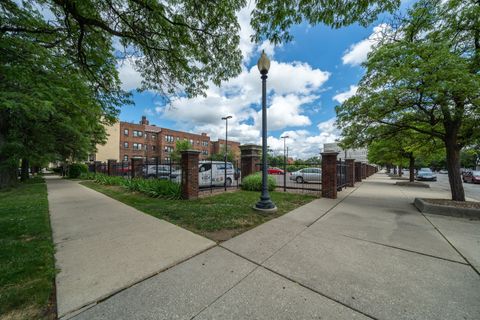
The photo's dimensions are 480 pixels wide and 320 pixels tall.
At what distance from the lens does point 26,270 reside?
8.84ft

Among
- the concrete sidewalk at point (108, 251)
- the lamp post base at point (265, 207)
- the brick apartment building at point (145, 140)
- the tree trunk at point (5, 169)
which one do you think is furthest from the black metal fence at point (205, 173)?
the brick apartment building at point (145, 140)

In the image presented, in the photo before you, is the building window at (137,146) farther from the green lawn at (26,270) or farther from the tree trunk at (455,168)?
the tree trunk at (455,168)

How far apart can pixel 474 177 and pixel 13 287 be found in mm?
32167

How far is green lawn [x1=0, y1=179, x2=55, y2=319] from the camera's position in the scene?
203 centimetres

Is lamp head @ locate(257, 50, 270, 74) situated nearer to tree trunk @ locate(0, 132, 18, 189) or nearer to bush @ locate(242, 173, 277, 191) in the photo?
bush @ locate(242, 173, 277, 191)

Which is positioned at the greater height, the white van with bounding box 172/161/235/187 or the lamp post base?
the white van with bounding box 172/161/235/187

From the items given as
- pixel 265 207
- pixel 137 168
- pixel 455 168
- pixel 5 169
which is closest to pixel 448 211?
pixel 455 168

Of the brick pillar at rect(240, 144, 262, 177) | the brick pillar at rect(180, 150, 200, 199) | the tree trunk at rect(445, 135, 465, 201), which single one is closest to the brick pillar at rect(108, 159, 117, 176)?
the brick pillar at rect(240, 144, 262, 177)

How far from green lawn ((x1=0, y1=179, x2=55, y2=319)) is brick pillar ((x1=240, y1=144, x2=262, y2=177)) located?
9.03m

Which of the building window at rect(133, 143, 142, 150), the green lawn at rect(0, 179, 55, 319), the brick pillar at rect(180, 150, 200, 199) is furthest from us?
the building window at rect(133, 143, 142, 150)

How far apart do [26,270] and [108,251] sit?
0.97 m

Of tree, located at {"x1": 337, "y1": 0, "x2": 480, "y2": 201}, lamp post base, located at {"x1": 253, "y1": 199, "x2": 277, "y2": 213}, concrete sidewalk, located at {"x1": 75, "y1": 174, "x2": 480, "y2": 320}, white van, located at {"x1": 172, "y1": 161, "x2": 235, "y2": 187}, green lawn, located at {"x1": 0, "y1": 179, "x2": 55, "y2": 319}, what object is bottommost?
concrete sidewalk, located at {"x1": 75, "y1": 174, "x2": 480, "y2": 320}

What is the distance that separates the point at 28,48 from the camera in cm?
415

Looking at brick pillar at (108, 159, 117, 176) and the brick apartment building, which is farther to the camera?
the brick apartment building
